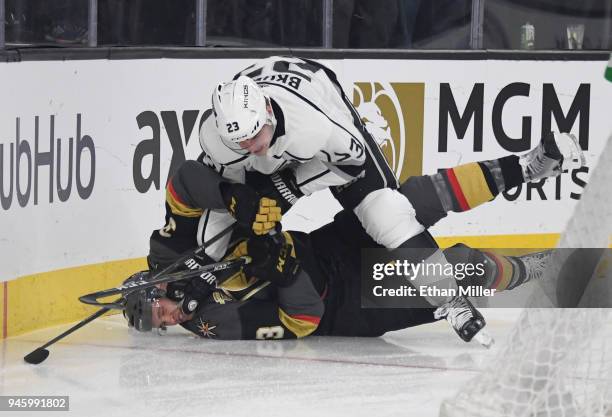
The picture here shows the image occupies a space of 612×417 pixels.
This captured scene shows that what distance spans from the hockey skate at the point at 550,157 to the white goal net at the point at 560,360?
132 centimetres

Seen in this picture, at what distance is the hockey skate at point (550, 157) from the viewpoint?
517 cm

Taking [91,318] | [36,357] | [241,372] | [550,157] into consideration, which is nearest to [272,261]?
[241,372]

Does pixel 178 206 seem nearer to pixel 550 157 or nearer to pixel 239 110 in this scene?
pixel 239 110

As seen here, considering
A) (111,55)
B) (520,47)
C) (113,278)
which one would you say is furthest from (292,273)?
(520,47)

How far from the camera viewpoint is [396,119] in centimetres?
625

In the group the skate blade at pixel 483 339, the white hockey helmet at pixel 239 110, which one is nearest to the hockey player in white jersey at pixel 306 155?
the white hockey helmet at pixel 239 110

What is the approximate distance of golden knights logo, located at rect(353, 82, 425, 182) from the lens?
20.4 ft

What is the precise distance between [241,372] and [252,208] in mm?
563

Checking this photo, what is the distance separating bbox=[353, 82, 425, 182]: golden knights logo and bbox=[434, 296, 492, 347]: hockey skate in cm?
143

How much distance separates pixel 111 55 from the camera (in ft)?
17.8

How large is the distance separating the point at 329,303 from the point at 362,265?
0.66ft

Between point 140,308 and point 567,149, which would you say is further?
point 567,149

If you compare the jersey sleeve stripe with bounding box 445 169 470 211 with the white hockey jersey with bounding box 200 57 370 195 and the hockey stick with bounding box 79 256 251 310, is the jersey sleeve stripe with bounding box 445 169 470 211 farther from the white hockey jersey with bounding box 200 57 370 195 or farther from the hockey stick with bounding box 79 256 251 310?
the hockey stick with bounding box 79 256 251 310

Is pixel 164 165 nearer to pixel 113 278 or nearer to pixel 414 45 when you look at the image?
pixel 113 278
